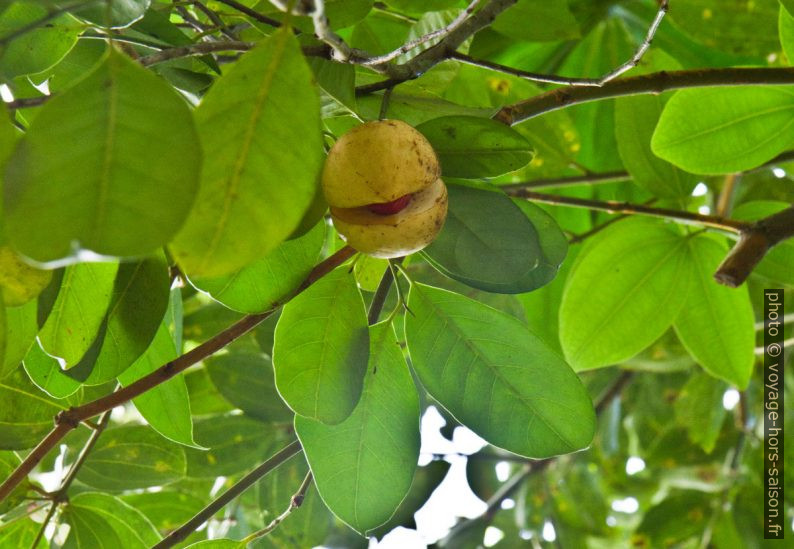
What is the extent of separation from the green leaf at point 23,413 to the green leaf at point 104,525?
0.46 ft

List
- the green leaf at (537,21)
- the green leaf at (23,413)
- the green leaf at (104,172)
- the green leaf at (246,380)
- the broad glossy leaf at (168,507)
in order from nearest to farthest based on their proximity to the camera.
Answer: the green leaf at (104,172)
the green leaf at (23,413)
the green leaf at (537,21)
the green leaf at (246,380)
the broad glossy leaf at (168,507)

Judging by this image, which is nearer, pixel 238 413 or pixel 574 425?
pixel 574 425

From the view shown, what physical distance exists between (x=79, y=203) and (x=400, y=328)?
0.78 m

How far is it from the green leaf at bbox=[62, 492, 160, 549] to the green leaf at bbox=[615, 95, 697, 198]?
85 cm

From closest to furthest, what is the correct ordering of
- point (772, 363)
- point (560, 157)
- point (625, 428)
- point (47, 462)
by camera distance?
point (560, 157)
point (47, 462)
point (772, 363)
point (625, 428)

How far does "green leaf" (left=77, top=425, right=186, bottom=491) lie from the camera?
116cm

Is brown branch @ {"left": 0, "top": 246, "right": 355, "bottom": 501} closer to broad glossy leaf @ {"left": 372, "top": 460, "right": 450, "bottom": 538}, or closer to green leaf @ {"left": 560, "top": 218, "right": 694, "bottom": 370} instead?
green leaf @ {"left": 560, "top": 218, "right": 694, "bottom": 370}

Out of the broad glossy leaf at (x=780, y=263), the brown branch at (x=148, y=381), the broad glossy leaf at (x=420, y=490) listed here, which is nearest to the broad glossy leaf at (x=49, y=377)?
the brown branch at (x=148, y=381)

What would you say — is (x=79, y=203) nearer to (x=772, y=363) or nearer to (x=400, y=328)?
(x=400, y=328)

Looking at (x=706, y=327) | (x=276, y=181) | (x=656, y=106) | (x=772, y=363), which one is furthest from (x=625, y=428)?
(x=276, y=181)

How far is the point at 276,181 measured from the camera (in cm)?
47

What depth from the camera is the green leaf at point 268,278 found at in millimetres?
726

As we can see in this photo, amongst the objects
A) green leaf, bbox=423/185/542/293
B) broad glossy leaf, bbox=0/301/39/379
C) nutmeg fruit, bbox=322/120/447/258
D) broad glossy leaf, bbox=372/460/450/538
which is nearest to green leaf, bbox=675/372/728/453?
broad glossy leaf, bbox=372/460/450/538

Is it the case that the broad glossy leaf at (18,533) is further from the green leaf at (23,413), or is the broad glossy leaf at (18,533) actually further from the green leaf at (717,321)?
the green leaf at (717,321)
